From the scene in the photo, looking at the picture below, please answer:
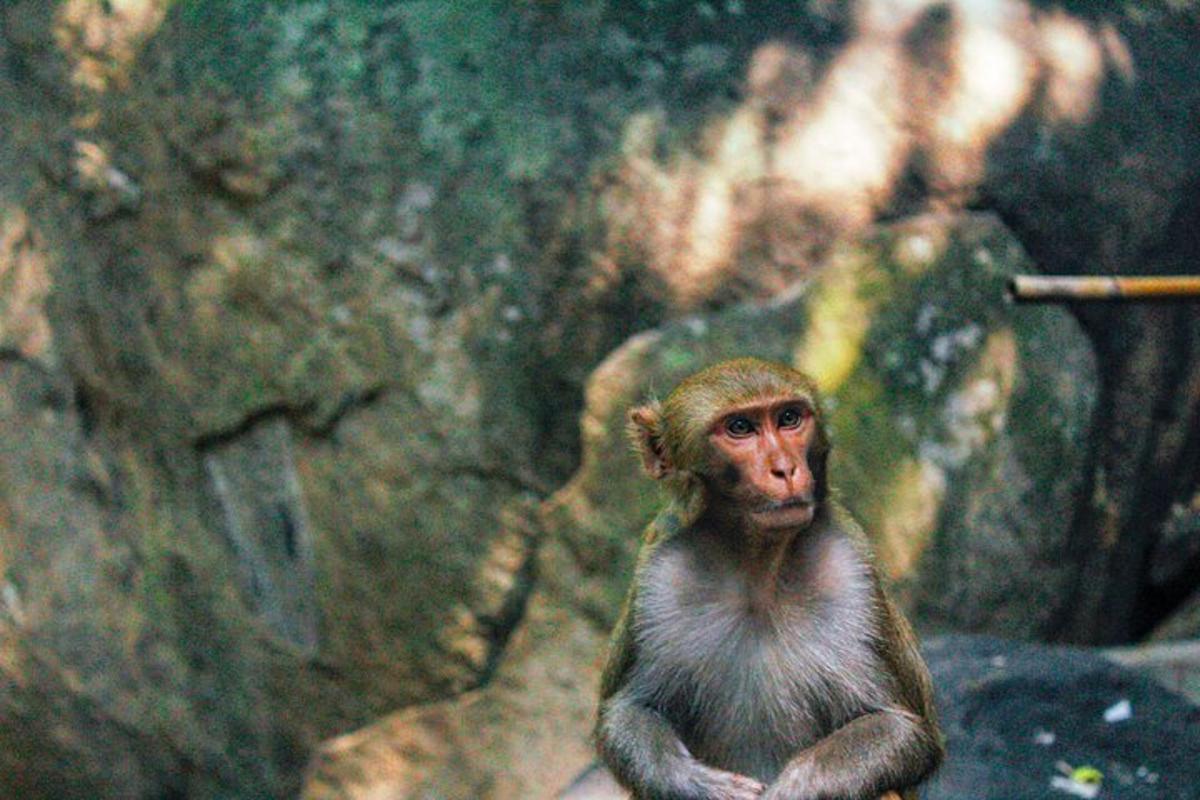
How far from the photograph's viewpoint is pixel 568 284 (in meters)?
7.18

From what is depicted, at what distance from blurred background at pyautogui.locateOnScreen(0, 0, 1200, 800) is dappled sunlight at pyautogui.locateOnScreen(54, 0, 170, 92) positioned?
0.07 ft

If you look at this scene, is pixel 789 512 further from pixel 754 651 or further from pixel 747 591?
pixel 754 651

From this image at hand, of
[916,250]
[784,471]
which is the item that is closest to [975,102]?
[916,250]

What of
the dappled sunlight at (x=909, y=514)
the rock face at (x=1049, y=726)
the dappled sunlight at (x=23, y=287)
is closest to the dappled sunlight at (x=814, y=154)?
the dappled sunlight at (x=909, y=514)

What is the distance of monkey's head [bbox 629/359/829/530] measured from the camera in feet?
12.6

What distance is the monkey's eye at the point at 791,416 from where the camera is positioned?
13.1 feet

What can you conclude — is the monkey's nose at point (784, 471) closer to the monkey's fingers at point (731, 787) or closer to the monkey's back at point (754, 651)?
the monkey's back at point (754, 651)

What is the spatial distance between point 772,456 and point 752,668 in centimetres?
77

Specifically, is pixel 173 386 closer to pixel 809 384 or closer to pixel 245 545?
pixel 245 545

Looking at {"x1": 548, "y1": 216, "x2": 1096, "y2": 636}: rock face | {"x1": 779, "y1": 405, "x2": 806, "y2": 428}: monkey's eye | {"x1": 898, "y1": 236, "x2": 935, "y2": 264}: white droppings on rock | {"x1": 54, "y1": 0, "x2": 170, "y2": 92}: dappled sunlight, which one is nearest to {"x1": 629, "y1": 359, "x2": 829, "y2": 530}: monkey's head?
{"x1": 779, "y1": 405, "x2": 806, "y2": 428}: monkey's eye

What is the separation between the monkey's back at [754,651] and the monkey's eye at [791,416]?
1.41ft

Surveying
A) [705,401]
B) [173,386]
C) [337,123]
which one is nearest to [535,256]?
[337,123]

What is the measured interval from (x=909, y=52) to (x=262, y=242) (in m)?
3.43

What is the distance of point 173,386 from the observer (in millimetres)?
7719
